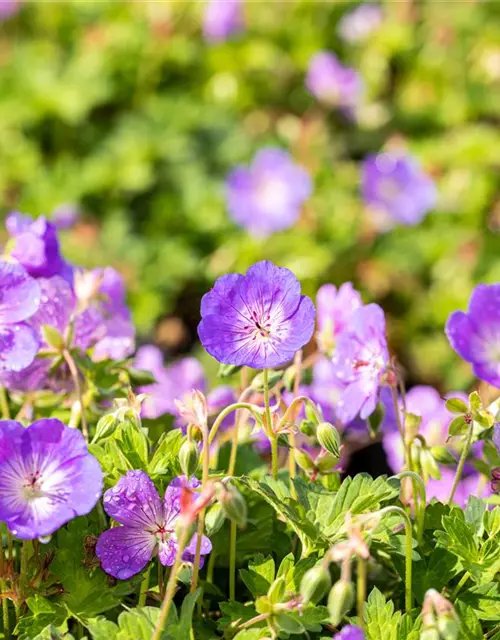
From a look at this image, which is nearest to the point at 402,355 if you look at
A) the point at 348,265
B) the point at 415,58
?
the point at 348,265

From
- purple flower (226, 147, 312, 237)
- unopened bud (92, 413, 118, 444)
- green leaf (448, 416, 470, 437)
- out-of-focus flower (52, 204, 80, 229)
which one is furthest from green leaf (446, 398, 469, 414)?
out-of-focus flower (52, 204, 80, 229)

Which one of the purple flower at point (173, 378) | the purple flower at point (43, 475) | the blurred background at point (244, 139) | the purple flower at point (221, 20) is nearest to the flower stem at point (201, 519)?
the purple flower at point (43, 475)

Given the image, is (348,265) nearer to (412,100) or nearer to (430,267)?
(430,267)

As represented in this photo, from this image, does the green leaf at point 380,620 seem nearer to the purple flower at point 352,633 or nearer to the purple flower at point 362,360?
the purple flower at point 352,633

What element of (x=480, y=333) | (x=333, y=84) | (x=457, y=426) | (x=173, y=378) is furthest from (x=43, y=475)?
(x=333, y=84)

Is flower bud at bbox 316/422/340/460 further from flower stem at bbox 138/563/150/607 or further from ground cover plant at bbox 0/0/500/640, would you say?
flower stem at bbox 138/563/150/607

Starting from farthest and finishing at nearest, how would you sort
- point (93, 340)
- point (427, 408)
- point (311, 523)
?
point (427, 408)
point (93, 340)
point (311, 523)

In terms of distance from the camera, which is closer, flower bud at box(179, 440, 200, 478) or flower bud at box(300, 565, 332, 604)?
flower bud at box(300, 565, 332, 604)
